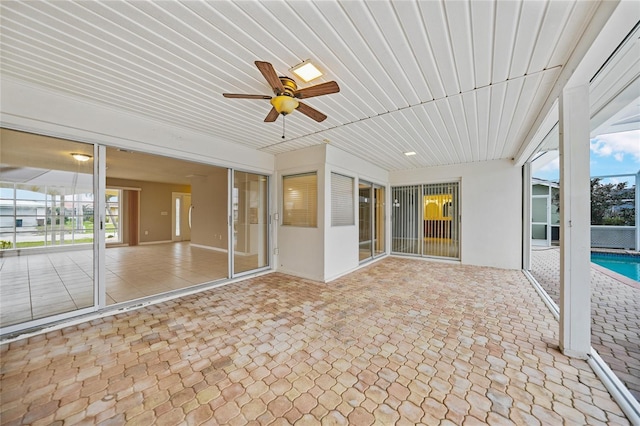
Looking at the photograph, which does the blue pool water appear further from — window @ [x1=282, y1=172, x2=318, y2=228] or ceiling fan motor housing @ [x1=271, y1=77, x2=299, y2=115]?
ceiling fan motor housing @ [x1=271, y1=77, x2=299, y2=115]

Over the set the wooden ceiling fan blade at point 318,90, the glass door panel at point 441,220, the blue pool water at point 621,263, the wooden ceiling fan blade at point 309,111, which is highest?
the wooden ceiling fan blade at point 318,90

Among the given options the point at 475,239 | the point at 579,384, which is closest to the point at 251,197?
the point at 579,384

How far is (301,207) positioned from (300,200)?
151 millimetres

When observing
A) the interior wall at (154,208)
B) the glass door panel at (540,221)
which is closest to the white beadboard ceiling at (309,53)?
the interior wall at (154,208)

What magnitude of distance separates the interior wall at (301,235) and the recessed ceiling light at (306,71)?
2.15 meters

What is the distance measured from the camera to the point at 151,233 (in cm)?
930

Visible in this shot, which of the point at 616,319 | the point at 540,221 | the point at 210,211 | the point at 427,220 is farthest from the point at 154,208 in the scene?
the point at 540,221

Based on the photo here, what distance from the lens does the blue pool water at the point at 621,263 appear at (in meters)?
4.37

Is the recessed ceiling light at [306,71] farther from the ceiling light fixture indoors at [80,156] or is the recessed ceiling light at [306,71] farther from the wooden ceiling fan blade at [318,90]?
the ceiling light fixture indoors at [80,156]

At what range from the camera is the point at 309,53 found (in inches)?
75.7

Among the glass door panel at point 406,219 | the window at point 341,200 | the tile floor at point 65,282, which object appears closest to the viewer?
the tile floor at point 65,282

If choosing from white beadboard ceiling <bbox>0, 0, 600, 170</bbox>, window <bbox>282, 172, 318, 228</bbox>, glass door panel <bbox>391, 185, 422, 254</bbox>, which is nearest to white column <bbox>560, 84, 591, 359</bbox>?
white beadboard ceiling <bbox>0, 0, 600, 170</bbox>

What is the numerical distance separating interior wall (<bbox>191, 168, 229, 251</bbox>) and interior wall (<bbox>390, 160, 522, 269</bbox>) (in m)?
6.76

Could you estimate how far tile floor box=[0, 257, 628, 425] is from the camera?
58.7 inches
